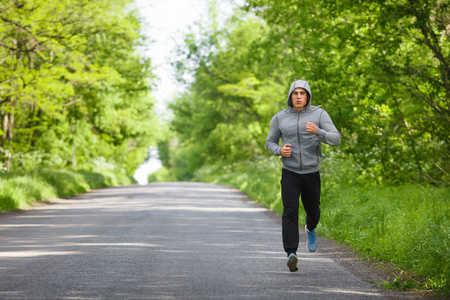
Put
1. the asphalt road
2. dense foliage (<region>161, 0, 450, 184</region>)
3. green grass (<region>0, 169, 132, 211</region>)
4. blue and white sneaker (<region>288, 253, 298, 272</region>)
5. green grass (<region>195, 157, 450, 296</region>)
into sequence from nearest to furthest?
the asphalt road
green grass (<region>195, 157, 450, 296</region>)
blue and white sneaker (<region>288, 253, 298, 272</region>)
dense foliage (<region>161, 0, 450, 184</region>)
green grass (<region>0, 169, 132, 211</region>)

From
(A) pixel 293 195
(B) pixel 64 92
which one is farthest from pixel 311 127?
(B) pixel 64 92

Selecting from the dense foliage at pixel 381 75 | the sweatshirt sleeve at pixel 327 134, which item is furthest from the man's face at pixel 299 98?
the dense foliage at pixel 381 75

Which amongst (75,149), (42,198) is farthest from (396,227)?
(75,149)

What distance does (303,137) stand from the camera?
23.1 feet

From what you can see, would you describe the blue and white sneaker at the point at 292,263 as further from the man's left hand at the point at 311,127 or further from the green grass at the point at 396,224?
the man's left hand at the point at 311,127

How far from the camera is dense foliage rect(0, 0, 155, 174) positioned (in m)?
20.8

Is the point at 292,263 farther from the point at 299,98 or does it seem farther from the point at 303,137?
the point at 299,98

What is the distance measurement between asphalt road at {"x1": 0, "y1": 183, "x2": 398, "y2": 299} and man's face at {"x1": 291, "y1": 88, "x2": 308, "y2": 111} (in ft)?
6.14

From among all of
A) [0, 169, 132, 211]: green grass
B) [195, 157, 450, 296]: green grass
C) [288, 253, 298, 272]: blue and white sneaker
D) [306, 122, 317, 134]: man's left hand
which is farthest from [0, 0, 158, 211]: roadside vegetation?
[306, 122, 317, 134]: man's left hand

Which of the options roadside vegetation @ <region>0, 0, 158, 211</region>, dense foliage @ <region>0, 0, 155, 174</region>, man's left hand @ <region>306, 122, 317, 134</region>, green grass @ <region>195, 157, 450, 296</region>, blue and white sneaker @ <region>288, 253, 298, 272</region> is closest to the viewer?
green grass @ <region>195, 157, 450, 296</region>

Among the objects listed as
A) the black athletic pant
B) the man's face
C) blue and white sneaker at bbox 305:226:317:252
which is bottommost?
blue and white sneaker at bbox 305:226:317:252

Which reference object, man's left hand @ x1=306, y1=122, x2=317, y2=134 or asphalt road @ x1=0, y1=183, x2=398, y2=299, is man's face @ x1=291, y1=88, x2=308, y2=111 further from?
asphalt road @ x1=0, y1=183, x2=398, y2=299

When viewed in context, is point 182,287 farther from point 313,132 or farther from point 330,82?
point 330,82

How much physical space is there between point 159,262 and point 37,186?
12.3 m
